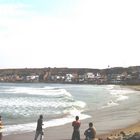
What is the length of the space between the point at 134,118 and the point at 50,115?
268 inches

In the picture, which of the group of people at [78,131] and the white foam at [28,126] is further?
the white foam at [28,126]

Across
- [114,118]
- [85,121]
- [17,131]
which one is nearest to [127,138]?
[17,131]

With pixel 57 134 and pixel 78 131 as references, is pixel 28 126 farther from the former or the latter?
pixel 78 131

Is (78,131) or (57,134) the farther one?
(57,134)

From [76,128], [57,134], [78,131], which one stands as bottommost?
[57,134]

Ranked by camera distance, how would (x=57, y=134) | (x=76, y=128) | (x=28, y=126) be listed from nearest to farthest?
1. (x=76, y=128)
2. (x=57, y=134)
3. (x=28, y=126)

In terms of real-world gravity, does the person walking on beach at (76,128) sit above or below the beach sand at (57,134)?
above

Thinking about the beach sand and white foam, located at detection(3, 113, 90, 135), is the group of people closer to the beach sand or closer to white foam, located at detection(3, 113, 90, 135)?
the beach sand

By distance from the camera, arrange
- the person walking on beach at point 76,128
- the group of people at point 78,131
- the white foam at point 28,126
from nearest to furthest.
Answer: the group of people at point 78,131 → the person walking on beach at point 76,128 → the white foam at point 28,126

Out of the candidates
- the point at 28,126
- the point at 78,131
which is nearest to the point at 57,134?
the point at 28,126

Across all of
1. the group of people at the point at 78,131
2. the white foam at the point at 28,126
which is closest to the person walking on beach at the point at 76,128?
the group of people at the point at 78,131

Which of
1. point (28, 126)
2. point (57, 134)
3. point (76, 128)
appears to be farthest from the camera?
point (28, 126)

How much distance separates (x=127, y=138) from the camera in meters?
18.3

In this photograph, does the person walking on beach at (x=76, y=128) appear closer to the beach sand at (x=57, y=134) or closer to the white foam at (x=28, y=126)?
the beach sand at (x=57, y=134)
